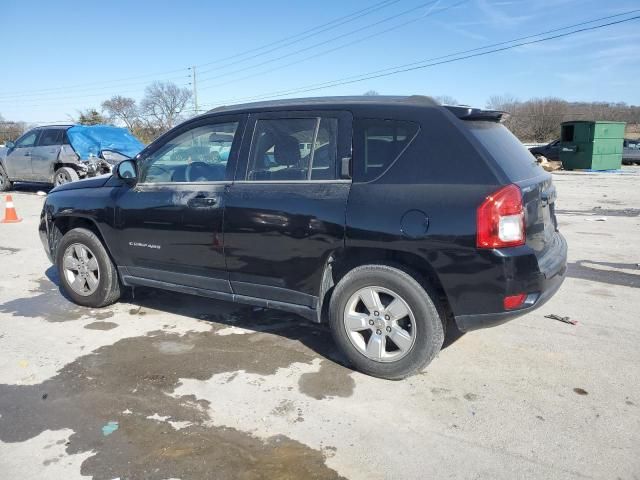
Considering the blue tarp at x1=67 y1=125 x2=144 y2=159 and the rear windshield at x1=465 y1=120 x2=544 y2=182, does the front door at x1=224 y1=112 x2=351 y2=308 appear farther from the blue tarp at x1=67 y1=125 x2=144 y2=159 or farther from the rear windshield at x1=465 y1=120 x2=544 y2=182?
the blue tarp at x1=67 y1=125 x2=144 y2=159

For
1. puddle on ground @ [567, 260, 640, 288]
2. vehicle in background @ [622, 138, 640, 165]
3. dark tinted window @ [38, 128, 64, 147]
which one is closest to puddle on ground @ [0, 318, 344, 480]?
puddle on ground @ [567, 260, 640, 288]

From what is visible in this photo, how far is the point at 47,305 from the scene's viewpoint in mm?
5414

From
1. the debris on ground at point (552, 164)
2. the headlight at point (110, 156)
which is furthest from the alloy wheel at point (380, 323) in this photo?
the debris on ground at point (552, 164)

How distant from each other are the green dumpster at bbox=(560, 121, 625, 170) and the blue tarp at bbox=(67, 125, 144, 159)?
19061mm

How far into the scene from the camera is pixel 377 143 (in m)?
3.68

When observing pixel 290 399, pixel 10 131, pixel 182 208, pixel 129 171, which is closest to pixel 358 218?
pixel 290 399

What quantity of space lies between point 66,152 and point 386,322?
43.1 feet

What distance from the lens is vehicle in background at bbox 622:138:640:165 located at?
27031 mm

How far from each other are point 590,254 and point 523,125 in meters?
50.9

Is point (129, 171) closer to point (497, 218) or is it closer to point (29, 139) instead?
point (497, 218)

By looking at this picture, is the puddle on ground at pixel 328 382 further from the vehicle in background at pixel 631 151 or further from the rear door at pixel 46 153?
the vehicle in background at pixel 631 151

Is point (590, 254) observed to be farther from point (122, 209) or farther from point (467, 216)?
point (122, 209)

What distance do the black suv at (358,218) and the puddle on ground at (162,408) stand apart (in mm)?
404

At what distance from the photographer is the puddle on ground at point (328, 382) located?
3.53 metres
